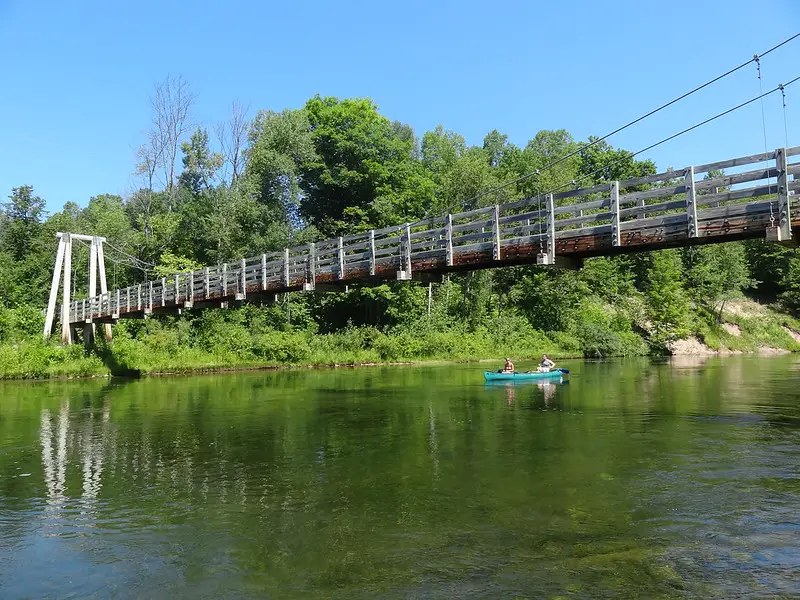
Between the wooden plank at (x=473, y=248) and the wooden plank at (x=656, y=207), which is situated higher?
the wooden plank at (x=656, y=207)

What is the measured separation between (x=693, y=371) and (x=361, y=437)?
2610cm

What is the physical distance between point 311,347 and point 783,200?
34.1m

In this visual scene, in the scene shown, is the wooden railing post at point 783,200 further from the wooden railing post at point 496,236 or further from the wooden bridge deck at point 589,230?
the wooden railing post at point 496,236

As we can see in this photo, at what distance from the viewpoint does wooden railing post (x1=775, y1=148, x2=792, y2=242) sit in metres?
13.1

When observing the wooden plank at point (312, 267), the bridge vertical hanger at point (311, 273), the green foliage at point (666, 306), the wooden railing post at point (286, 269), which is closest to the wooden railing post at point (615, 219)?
the bridge vertical hanger at point (311, 273)

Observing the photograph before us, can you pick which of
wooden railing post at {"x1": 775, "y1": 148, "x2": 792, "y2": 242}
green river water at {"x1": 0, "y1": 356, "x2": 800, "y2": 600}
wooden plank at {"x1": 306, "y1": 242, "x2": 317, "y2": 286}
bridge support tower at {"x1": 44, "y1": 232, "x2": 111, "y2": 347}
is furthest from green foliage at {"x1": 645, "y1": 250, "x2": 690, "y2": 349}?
wooden railing post at {"x1": 775, "y1": 148, "x2": 792, "y2": 242}

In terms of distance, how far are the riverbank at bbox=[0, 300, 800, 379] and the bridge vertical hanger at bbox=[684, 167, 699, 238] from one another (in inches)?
1217

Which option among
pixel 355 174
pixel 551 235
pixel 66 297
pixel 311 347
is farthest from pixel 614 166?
pixel 551 235

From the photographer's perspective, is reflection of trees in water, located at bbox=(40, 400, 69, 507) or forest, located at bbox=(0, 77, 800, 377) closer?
reflection of trees in water, located at bbox=(40, 400, 69, 507)

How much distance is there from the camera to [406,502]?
10203mm

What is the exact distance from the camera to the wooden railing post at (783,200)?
42.9 ft

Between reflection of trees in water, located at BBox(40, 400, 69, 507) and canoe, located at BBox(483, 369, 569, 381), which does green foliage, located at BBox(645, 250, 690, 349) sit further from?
reflection of trees in water, located at BBox(40, 400, 69, 507)

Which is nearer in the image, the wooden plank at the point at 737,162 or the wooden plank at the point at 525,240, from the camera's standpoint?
the wooden plank at the point at 737,162

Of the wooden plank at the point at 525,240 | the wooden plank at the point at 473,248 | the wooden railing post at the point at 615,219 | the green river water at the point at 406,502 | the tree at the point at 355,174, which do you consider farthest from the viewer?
the tree at the point at 355,174
